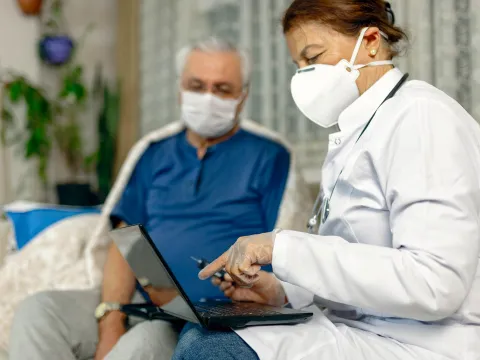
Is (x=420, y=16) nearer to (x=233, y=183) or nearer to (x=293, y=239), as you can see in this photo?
(x=233, y=183)

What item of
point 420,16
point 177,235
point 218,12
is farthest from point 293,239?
point 218,12

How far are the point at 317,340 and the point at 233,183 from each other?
0.86 metres

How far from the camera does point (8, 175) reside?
3256 mm

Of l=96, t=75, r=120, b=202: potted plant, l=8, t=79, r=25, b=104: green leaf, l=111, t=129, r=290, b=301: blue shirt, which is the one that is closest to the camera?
l=111, t=129, r=290, b=301: blue shirt

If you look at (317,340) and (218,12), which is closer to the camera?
(317,340)

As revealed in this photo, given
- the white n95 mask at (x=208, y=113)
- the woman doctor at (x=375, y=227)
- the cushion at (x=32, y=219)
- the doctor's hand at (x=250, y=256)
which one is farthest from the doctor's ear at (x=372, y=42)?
the cushion at (x=32, y=219)

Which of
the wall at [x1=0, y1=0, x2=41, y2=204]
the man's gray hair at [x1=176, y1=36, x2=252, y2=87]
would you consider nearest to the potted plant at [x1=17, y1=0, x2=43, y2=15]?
the wall at [x1=0, y1=0, x2=41, y2=204]

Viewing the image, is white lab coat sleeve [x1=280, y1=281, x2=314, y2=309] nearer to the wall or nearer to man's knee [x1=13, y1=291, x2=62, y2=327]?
man's knee [x1=13, y1=291, x2=62, y2=327]

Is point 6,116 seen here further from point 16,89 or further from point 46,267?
point 46,267

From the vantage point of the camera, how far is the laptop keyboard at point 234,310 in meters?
1.18

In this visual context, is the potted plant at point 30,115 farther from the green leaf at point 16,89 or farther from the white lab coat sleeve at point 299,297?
the white lab coat sleeve at point 299,297

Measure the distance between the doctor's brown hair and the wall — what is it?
2243 mm

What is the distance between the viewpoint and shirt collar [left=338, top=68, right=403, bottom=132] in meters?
1.25

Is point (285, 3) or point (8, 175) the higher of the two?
point (285, 3)
